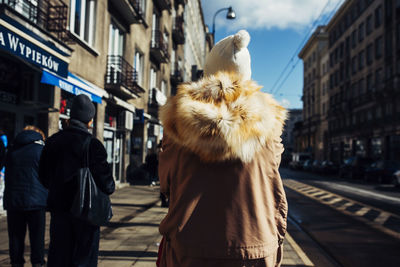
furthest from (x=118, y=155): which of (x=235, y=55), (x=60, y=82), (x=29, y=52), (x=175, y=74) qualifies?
(x=235, y=55)

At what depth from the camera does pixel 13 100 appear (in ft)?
25.7

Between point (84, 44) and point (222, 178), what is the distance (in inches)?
406

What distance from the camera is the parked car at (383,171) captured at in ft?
68.7

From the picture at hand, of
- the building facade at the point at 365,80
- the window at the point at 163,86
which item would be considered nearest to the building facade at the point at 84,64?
the window at the point at 163,86

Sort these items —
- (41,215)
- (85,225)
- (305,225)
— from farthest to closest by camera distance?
1. (305,225)
2. (41,215)
3. (85,225)

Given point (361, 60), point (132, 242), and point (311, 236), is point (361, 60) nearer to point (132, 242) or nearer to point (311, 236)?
point (311, 236)

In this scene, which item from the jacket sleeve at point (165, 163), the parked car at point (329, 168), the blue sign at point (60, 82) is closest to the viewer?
the jacket sleeve at point (165, 163)

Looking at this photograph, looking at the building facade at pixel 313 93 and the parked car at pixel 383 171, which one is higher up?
the building facade at pixel 313 93

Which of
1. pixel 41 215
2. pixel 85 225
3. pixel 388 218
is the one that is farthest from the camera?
pixel 388 218

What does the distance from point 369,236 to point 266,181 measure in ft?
18.0

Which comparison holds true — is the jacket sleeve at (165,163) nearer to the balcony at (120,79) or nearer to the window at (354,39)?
the balcony at (120,79)

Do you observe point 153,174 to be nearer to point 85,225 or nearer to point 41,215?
point 41,215

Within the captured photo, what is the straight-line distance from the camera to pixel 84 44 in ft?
36.0

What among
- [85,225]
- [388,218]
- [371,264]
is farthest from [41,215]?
[388,218]
